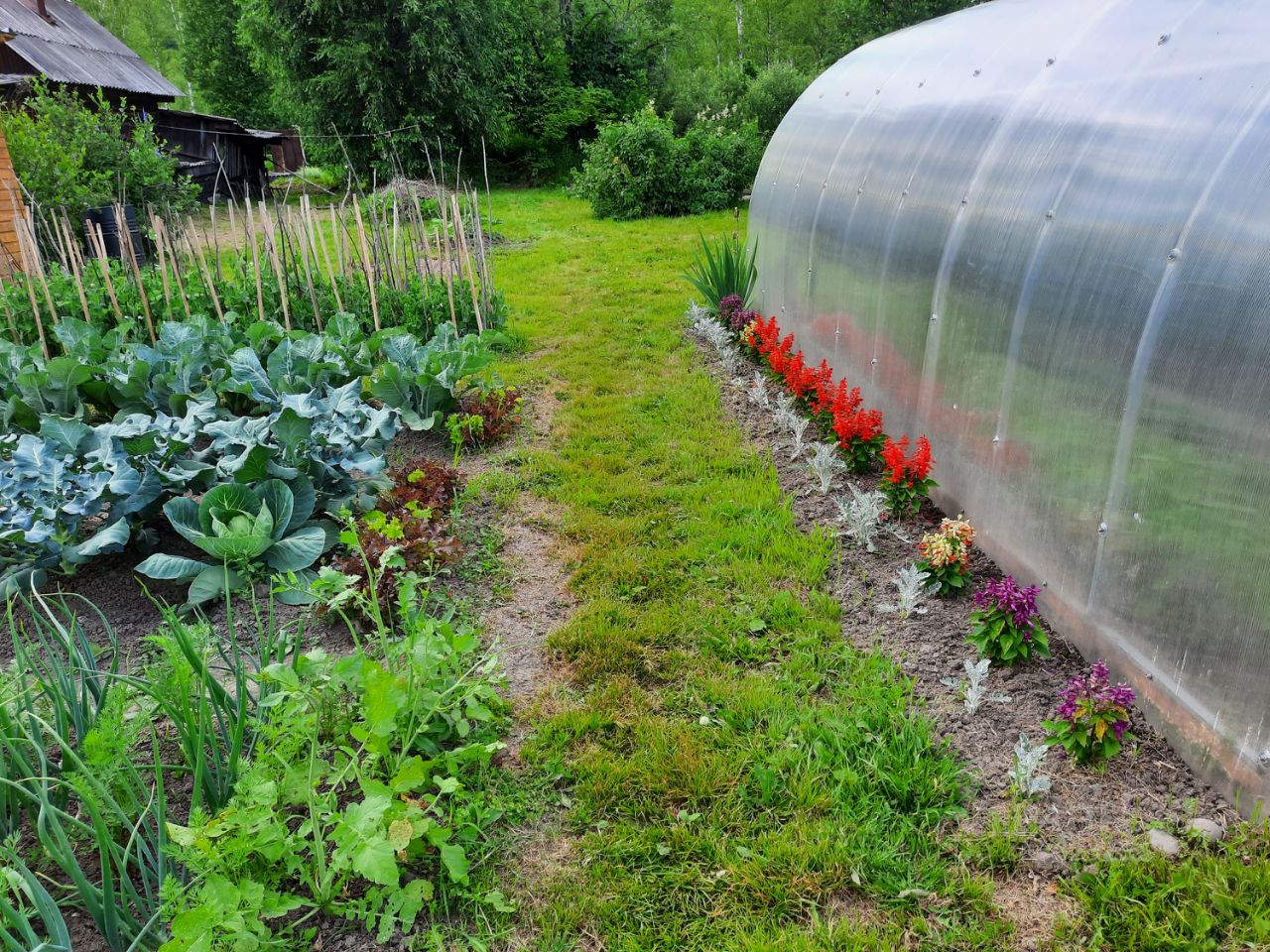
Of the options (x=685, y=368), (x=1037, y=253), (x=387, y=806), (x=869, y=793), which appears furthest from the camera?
(x=685, y=368)

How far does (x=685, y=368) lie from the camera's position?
6562mm

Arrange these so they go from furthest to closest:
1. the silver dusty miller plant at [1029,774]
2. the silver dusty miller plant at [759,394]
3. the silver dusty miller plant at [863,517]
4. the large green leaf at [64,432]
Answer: the silver dusty miller plant at [759,394] < the silver dusty miller plant at [863,517] < the large green leaf at [64,432] < the silver dusty miller plant at [1029,774]

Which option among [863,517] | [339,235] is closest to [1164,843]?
[863,517]

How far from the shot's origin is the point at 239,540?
317cm

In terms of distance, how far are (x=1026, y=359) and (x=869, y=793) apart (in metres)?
1.77

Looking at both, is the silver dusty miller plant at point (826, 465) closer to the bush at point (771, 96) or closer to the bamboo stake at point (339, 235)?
the bamboo stake at point (339, 235)

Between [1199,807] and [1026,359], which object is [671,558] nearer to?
[1026,359]

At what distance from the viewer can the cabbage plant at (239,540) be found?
3.21 m

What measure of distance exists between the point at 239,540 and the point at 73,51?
24.5m

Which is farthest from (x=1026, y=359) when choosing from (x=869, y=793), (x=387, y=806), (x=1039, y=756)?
(x=387, y=806)

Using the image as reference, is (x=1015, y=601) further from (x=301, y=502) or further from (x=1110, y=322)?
(x=301, y=502)

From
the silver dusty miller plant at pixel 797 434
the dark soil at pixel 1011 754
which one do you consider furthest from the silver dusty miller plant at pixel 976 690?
the silver dusty miller plant at pixel 797 434

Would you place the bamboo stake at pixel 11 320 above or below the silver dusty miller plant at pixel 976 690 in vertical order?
above

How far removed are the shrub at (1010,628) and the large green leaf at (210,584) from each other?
2968mm
